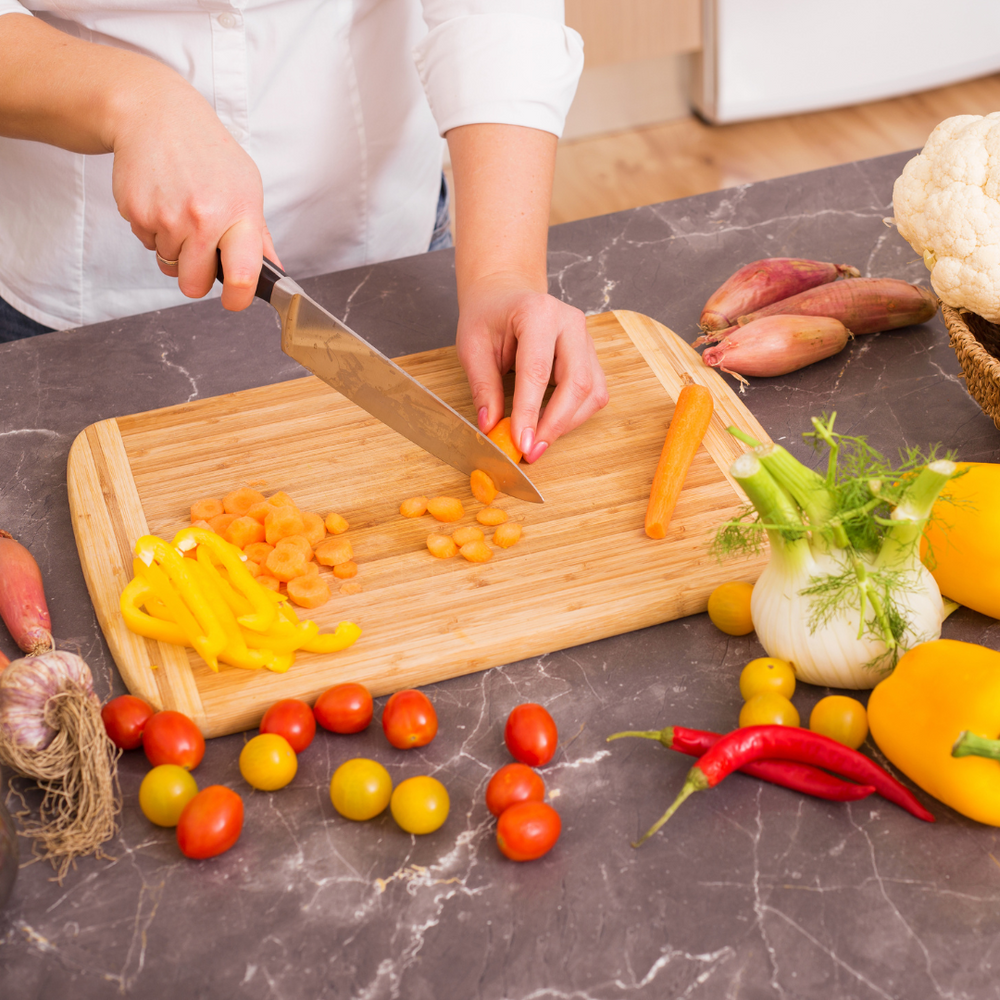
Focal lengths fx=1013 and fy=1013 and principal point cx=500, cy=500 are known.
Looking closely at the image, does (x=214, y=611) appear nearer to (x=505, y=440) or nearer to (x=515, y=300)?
(x=505, y=440)

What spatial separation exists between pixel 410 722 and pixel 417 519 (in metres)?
0.38

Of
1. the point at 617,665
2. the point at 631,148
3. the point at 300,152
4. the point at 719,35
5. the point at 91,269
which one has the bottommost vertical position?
the point at 631,148

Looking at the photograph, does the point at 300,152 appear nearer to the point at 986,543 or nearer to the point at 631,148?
the point at 986,543

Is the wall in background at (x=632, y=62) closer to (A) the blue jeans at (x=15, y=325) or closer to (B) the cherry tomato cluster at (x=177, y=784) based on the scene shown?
(A) the blue jeans at (x=15, y=325)

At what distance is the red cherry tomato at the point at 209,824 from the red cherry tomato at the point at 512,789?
27 cm

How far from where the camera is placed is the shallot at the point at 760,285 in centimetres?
169

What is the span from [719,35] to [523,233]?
309 centimetres

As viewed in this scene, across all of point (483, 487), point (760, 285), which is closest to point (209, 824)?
point (483, 487)

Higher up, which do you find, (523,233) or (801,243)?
(523,233)

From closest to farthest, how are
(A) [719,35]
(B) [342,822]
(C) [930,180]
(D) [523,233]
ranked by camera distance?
(B) [342,822] → (C) [930,180] → (D) [523,233] → (A) [719,35]

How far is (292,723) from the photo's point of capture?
1.15m

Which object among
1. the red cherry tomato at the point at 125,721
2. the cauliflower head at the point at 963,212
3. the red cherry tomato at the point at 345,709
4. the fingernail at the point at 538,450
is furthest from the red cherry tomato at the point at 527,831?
the cauliflower head at the point at 963,212

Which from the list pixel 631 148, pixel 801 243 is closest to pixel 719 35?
pixel 631 148

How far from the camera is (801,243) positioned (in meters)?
1.92
